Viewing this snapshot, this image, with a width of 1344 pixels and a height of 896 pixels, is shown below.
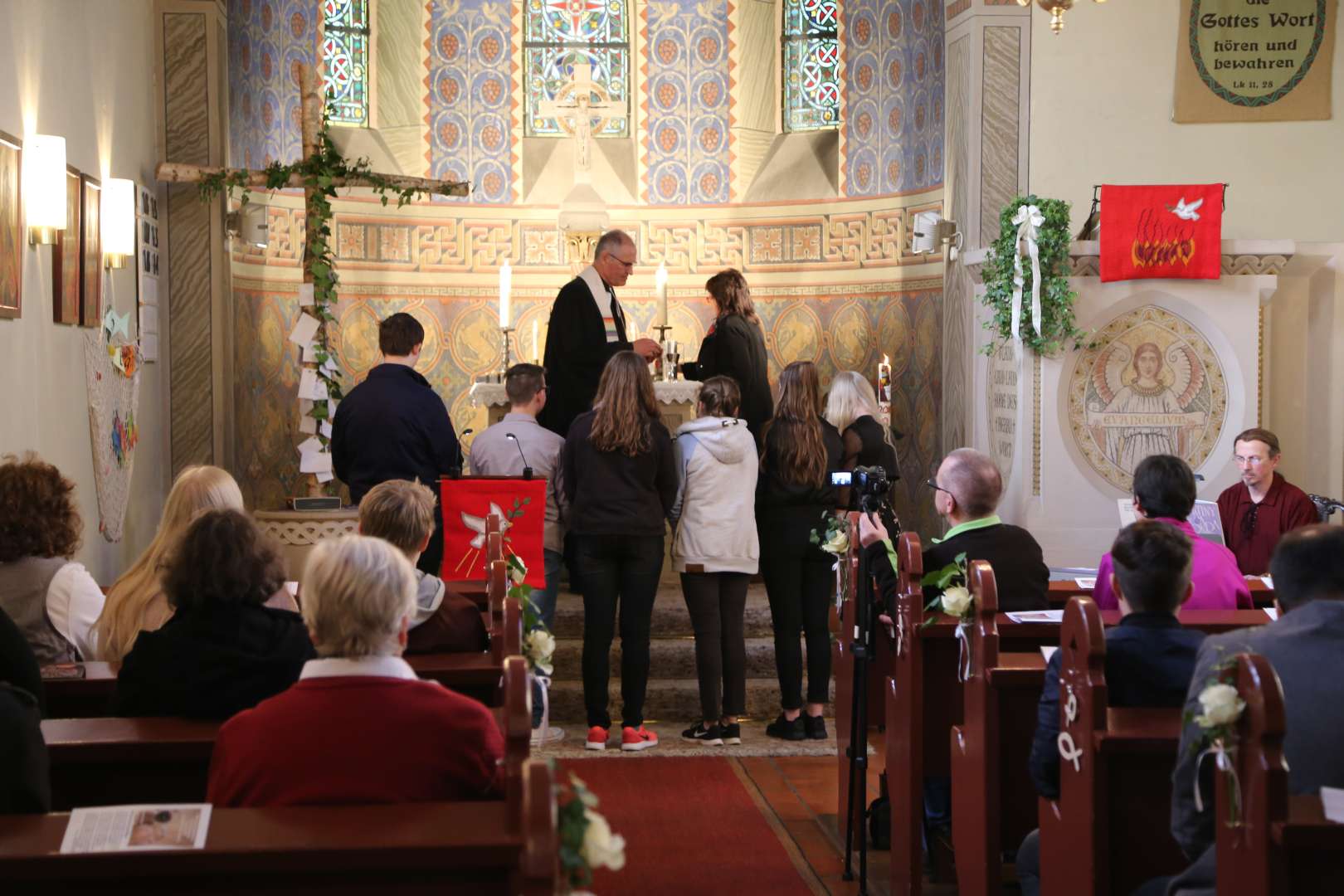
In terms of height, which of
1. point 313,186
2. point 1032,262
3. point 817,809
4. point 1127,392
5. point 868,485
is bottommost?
point 817,809

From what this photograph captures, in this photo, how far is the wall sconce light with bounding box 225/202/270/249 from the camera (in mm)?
8703

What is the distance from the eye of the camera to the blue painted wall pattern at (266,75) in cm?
936

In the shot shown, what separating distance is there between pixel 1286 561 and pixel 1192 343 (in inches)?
219

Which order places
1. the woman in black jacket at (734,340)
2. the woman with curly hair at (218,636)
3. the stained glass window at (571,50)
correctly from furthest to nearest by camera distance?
the stained glass window at (571,50)
the woman in black jacket at (734,340)
the woman with curly hair at (218,636)

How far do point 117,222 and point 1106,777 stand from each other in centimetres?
555

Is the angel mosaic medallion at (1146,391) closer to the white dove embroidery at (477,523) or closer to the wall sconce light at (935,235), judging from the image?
the wall sconce light at (935,235)

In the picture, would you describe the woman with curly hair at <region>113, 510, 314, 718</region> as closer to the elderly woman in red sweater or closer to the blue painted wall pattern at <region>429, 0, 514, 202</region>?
the elderly woman in red sweater

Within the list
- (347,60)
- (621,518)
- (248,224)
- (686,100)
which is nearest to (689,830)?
(621,518)

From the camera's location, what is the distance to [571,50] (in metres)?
11.2

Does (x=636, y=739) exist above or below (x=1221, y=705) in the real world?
below

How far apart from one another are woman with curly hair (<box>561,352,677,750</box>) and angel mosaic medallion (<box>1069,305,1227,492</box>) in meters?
3.02

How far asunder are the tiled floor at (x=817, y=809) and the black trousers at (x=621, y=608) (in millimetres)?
581

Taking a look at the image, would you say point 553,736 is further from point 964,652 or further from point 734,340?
point 964,652

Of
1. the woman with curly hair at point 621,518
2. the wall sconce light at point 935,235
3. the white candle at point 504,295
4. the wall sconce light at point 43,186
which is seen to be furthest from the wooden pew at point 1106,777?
the wall sconce light at point 935,235
